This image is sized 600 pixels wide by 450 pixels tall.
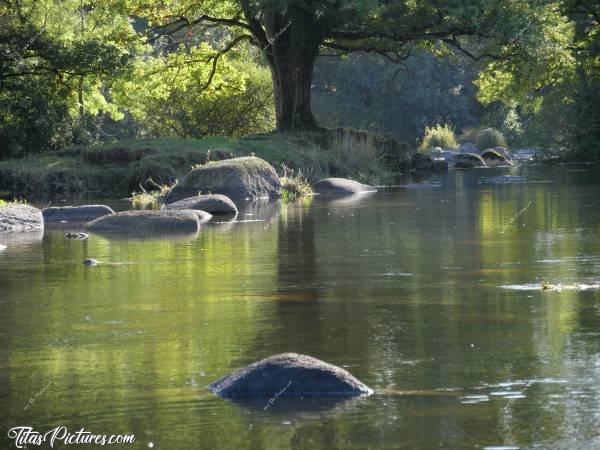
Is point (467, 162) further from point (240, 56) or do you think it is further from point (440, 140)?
point (440, 140)

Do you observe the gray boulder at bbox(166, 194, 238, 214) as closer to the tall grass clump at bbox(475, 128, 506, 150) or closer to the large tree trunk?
the large tree trunk

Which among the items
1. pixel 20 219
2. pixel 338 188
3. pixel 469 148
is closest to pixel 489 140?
pixel 469 148

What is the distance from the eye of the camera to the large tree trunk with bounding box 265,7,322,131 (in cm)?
4059

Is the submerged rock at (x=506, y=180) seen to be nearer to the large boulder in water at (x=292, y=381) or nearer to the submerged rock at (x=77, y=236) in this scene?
the submerged rock at (x=77, y=236)

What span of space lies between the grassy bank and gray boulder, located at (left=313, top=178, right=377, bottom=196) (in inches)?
43.5

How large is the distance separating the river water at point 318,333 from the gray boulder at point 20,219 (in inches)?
95.3

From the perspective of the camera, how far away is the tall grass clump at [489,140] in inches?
2581

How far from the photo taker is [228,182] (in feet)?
98.5

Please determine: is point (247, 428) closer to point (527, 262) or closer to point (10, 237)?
point (527, 262)

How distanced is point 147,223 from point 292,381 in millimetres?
13325

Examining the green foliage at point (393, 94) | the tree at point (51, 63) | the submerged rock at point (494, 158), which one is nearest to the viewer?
the tree at point (51, 63)

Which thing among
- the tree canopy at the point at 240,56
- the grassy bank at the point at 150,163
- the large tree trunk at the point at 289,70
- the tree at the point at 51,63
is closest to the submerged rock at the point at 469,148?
the tree canopy at the point at 240,56

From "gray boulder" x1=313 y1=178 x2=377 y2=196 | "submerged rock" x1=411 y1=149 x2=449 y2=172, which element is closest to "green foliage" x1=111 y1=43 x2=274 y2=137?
"submerged rock" x1=411 y1=149 x2=449 y2=172

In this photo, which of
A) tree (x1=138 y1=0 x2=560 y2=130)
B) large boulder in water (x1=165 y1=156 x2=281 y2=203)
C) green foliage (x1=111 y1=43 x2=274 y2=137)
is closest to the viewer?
large boulder in water (x1=165 y1=156 x2=281 y2=203)
